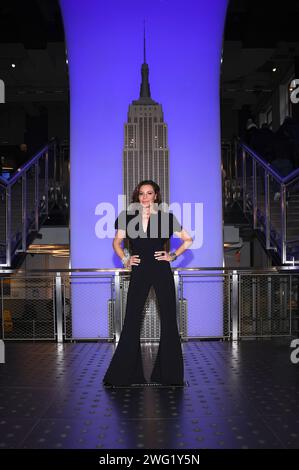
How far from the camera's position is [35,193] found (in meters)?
7.77

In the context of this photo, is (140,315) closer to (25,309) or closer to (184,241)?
(184,241)

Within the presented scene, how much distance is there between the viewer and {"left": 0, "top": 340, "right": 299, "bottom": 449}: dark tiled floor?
2.73 m

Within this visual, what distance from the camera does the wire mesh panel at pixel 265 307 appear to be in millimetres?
6484

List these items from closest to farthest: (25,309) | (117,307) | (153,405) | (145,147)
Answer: (153,405) → (117,307) → (145,147) → (25,309)

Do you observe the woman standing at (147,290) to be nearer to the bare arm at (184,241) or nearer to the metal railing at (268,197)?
the bare arm at (184,241)

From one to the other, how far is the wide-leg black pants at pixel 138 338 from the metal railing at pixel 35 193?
337 cm

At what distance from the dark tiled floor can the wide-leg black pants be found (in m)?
0.11

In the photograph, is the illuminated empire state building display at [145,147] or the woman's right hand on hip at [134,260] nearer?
the woman's right hand on hip at [134,260]

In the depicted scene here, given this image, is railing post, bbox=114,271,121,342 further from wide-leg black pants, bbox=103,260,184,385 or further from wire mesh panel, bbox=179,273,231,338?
wide-leg black pants, bbox=103,260,184,385

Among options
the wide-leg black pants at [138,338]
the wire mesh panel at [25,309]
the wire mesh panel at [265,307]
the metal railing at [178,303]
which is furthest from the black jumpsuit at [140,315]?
the wire mesh panel at [25,309]

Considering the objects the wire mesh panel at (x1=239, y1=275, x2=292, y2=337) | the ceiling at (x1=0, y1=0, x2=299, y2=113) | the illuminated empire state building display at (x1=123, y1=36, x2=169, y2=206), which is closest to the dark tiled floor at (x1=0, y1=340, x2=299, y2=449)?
the wire mesh panel at (x1=239, y1=275, x2=292, y2=337)

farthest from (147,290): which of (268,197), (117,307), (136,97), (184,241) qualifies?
(268,197)

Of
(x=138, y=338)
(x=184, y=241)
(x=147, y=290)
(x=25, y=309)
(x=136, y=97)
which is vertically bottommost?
(x=25, y=309)

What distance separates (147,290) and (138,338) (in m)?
0.35
